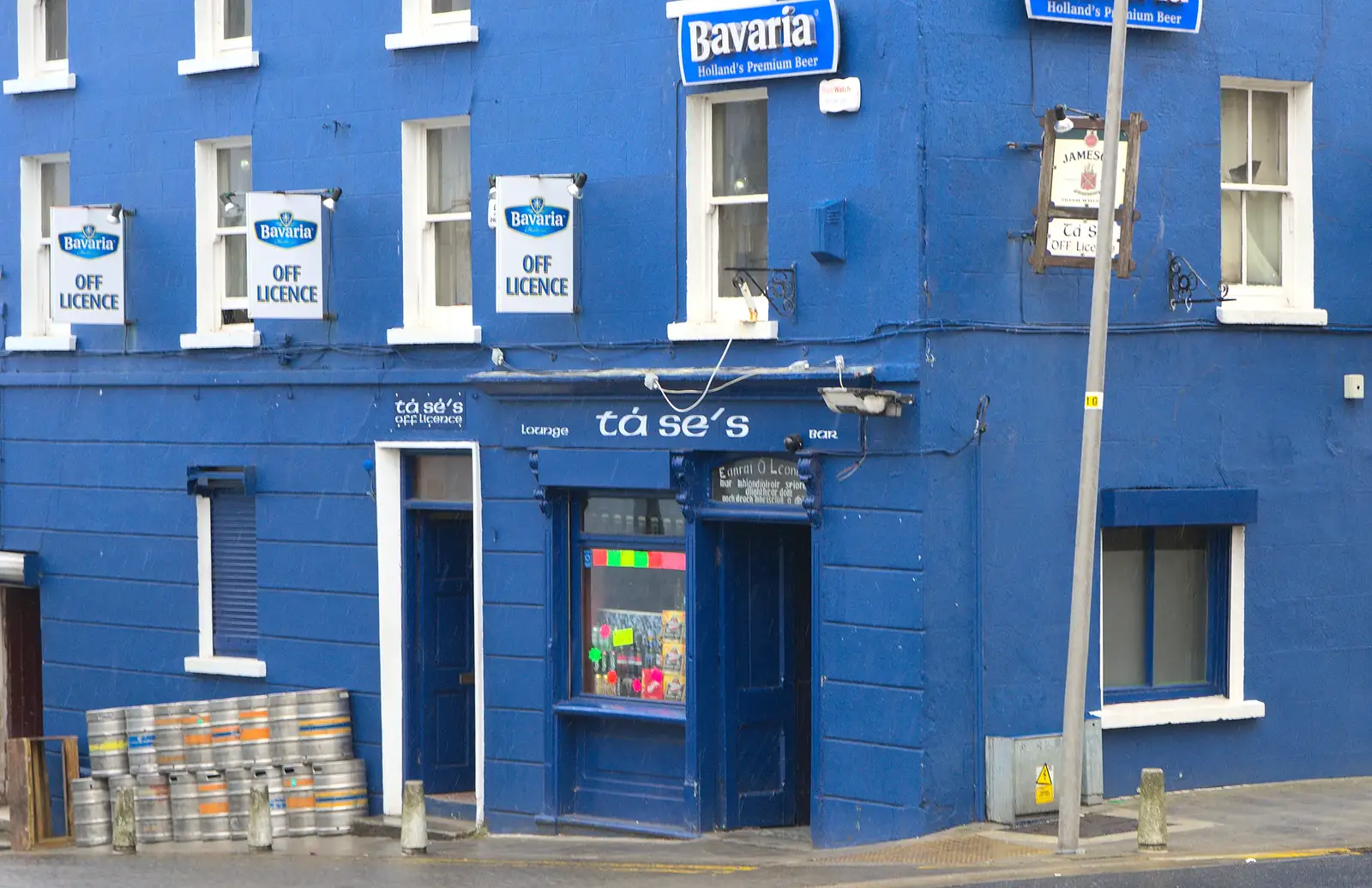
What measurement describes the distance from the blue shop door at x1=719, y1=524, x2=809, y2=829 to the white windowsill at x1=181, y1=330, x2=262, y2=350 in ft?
18.6

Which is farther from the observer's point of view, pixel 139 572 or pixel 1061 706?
pixel 139 572

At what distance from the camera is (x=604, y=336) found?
60.5 feet

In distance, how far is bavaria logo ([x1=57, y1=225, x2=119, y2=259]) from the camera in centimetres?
2177

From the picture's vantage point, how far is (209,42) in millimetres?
21484

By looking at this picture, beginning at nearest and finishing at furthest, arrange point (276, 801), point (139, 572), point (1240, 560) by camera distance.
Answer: point (1240, 560) → point (276, 801) → point (139, 572)

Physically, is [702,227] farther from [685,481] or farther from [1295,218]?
[1295,218]

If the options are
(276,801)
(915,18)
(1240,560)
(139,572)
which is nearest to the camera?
(915,18)

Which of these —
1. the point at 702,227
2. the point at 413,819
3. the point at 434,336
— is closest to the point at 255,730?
the point at 413,819

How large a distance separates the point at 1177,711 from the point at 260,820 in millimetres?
7964

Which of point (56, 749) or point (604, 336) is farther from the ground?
point (604, 336)

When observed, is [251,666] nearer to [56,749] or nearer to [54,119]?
[56,749]

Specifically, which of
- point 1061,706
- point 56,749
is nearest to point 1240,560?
Result: point 1061,706

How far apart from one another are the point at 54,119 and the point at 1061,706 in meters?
12.5

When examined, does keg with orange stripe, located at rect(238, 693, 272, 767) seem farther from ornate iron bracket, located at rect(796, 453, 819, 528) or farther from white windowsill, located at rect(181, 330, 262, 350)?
ornate iron bracket, located at rect(796, 453, 819, 528)
